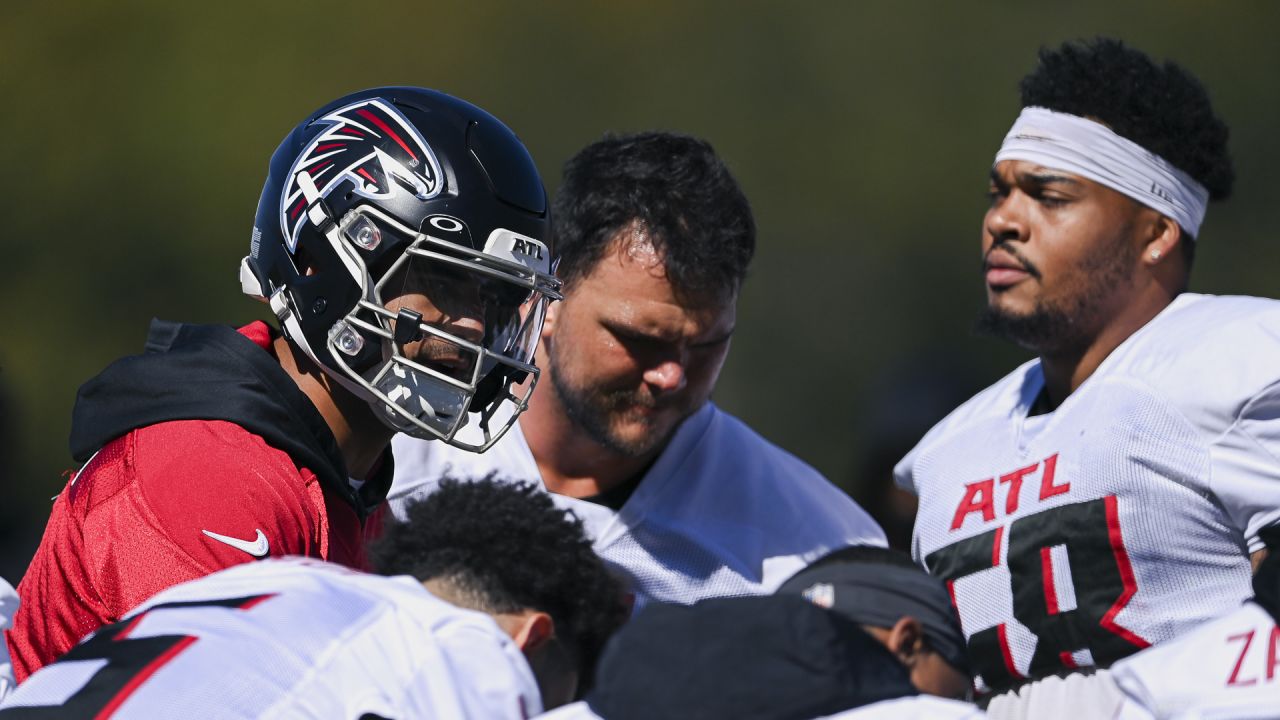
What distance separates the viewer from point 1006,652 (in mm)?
2912

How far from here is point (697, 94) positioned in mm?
6270

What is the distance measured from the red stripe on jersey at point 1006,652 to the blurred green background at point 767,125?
2804 millimetres

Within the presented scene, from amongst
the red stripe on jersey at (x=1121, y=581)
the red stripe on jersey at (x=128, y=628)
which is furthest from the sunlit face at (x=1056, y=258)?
the red stripe on jersey at (x=128, y=628)

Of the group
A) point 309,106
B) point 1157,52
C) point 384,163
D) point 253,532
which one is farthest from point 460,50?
point 253,532

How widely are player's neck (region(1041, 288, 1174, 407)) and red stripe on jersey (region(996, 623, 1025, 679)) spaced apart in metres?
0.57

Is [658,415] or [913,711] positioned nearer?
[913,711]

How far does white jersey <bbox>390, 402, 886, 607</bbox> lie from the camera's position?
3.21m

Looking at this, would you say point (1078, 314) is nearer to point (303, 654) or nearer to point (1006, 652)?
point (1006, 652)

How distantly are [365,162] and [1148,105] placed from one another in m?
1.84

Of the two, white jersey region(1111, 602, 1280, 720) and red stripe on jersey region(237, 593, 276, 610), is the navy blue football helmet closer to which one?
red stripe on jersey region(237, 593, 276, 610)

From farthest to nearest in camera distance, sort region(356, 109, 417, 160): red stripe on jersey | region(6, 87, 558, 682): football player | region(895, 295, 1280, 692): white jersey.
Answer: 1. region(895, 295, 1280, 692): white jersey
2. region(356, 109, 417, 160): red stripe on jersey
3. region(6, 87, 558, 682): football player

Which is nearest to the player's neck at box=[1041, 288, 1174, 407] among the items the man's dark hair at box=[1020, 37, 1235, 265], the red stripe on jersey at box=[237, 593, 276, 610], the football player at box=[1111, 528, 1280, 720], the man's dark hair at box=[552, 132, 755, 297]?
the man's dark hair at box=[1020, 37, 1235, 265]

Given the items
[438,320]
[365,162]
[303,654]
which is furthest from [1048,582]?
[303,654]

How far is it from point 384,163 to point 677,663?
1.11m
